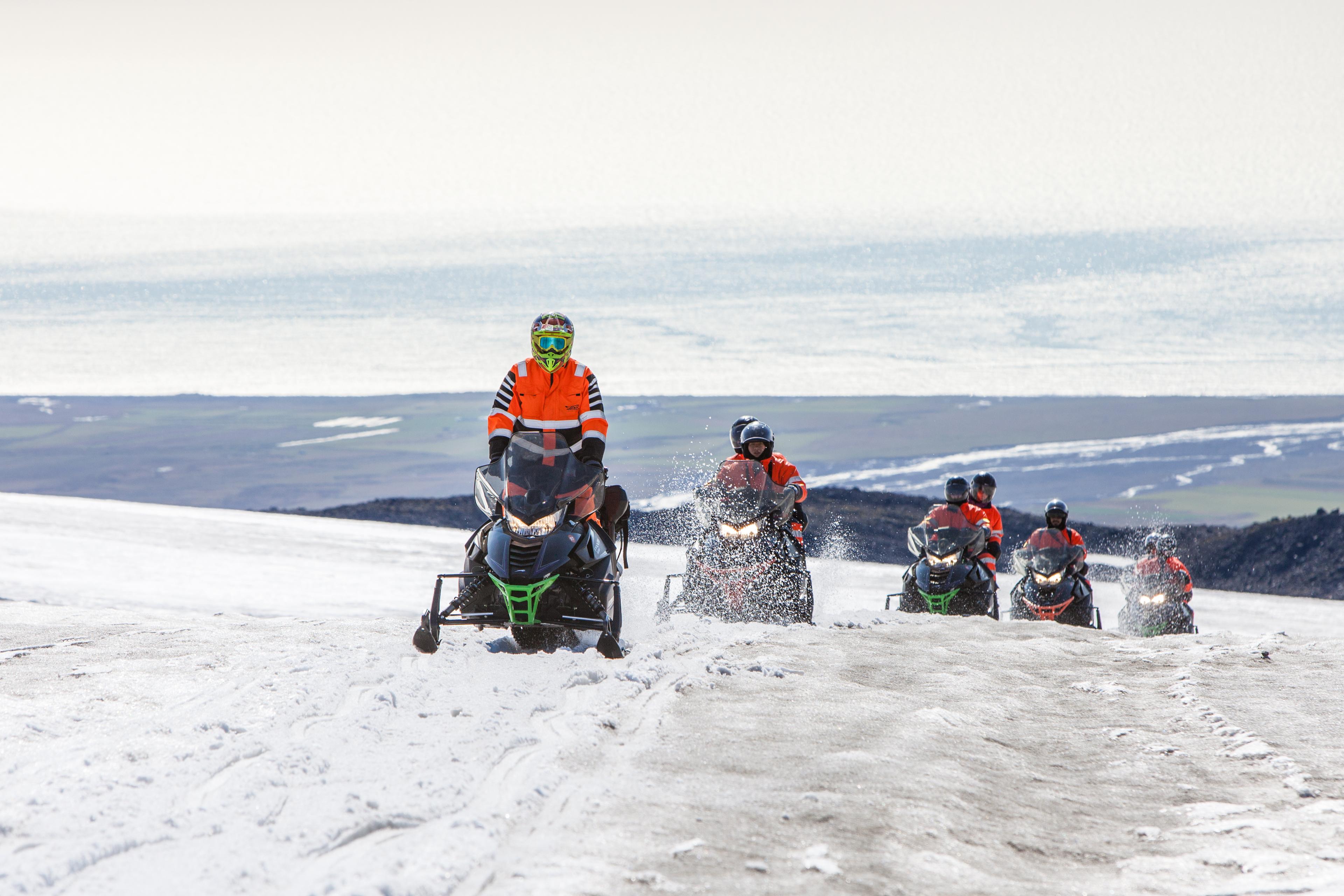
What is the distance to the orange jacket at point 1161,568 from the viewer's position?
55.6ft

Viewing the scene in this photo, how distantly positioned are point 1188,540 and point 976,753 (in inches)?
3343

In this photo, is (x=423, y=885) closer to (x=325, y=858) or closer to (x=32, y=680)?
(x=325, y=858)

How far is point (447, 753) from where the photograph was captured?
5.38 meters

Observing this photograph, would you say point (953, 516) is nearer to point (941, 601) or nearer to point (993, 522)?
point (941, 601)

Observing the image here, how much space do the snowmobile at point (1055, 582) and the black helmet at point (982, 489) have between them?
0.81 metres

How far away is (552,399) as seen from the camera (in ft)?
29.1

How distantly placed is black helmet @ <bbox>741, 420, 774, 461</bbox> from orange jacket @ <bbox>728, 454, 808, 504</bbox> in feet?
0.12

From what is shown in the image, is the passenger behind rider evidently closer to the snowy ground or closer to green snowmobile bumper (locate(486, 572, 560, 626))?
the snowy ground

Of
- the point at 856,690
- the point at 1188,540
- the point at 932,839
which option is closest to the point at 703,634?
the point at 856,690

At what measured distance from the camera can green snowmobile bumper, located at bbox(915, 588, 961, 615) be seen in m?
14.5

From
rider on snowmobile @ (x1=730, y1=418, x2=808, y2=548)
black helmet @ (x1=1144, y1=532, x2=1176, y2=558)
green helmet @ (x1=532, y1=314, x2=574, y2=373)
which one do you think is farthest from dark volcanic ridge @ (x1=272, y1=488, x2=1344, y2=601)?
green helmet @ (x1=532, y1=314, x2=574, y2=373)

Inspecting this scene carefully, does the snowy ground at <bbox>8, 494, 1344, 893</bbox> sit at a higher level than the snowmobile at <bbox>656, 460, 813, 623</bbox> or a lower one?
lower

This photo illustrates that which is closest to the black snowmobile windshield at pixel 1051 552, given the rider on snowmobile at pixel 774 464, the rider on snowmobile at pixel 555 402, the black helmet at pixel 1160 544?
the black helmet at pixel 1160 544

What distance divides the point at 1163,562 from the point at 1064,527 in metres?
1.91
